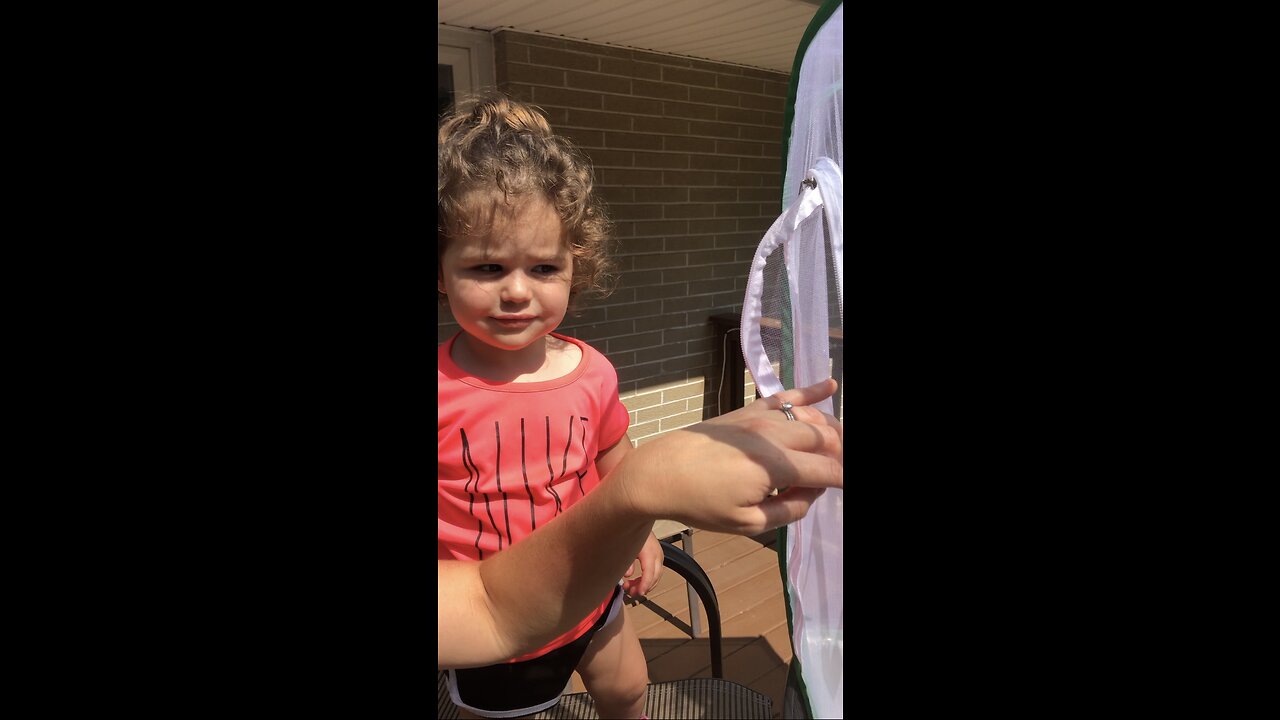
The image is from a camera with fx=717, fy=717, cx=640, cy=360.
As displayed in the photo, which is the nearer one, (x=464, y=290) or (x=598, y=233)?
(x=464, y=290)

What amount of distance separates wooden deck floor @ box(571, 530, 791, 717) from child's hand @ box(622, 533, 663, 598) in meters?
1.19

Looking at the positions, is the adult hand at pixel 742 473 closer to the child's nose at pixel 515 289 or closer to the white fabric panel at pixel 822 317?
the white fabric panel at pixel 822 317

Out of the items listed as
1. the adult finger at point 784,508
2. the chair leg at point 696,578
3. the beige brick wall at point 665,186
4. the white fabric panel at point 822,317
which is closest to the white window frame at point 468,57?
the beige brick wall at point 665,186

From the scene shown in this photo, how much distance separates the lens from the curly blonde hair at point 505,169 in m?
1.25

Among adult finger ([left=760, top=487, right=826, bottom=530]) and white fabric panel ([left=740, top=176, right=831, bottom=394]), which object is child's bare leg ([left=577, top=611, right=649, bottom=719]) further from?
adult finger ([left=760, top=487, right=826, bottom=530])

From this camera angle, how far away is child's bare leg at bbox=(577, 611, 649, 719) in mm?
1618

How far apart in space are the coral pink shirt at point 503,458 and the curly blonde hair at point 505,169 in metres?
0.30

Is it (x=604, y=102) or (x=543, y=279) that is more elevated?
(x=604, y=102)

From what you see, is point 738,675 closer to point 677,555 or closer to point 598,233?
point 677,555
